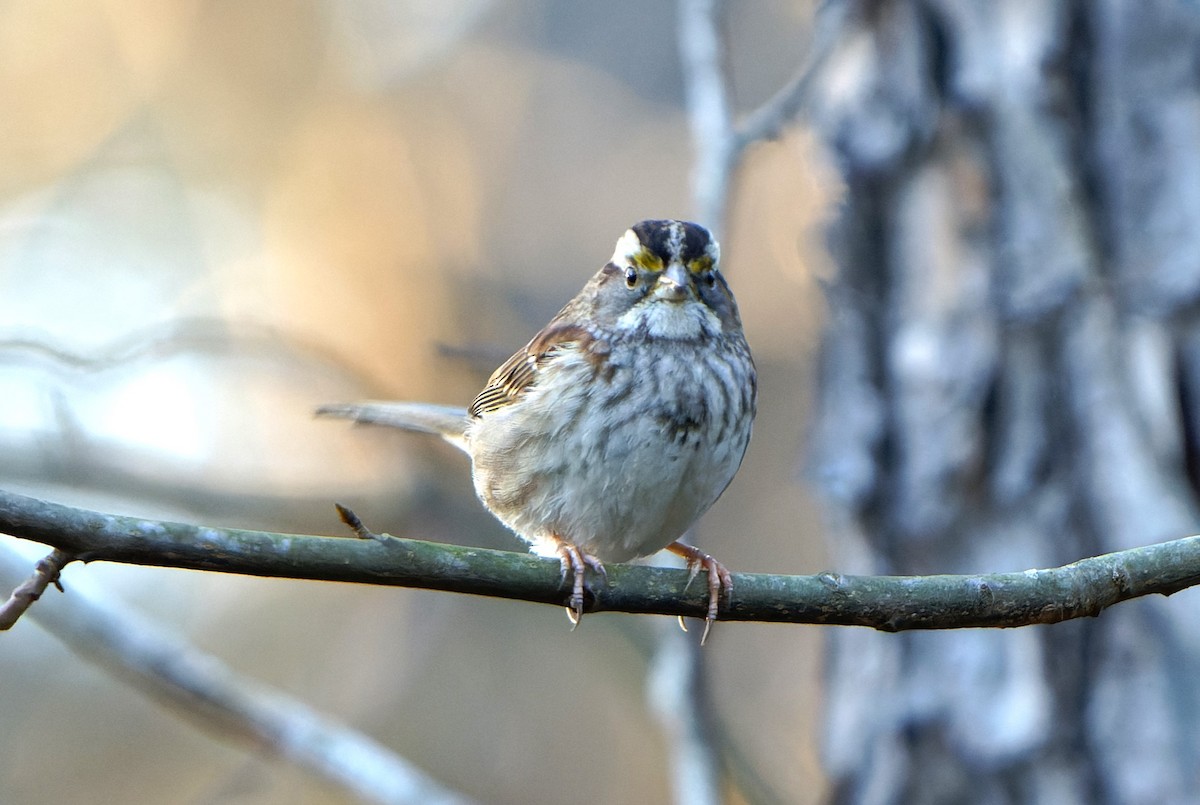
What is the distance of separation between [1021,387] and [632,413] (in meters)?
1.27

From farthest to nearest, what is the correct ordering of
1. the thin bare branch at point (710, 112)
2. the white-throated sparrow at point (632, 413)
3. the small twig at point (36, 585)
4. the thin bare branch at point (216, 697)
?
the thin bare branch at point (710, 112)
the thin bare branch at point (216, 697)
the white-throated sparrow at point (632, 413)
the small twig at point (36, 585)

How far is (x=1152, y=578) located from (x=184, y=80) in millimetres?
9235

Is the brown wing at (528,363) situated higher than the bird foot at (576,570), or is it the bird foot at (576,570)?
the brown wing at (528,363)

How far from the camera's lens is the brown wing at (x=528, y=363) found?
3736 millimetres

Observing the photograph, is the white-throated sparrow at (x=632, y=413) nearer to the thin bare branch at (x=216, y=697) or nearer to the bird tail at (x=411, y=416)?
the bird tail at (x=411, y=416)

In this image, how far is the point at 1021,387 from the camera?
3.78 m

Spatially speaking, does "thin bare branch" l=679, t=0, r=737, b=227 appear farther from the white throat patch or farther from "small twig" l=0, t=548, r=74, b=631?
"small twig" l=0, t=548, r=74, b=631

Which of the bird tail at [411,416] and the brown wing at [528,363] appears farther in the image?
the bird tail at [411,416]

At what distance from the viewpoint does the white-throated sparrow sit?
11.2 ft

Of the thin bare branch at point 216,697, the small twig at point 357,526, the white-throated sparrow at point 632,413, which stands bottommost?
the small twig at point 357,526

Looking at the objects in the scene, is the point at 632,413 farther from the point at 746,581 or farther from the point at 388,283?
the point at 388,283

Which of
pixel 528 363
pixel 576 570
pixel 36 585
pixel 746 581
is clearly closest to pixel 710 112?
pixel 528 363

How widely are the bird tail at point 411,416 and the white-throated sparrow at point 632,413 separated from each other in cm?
68

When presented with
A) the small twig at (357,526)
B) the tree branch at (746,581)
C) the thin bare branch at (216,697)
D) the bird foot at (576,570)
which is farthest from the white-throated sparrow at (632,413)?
the small twig at (357,526)
